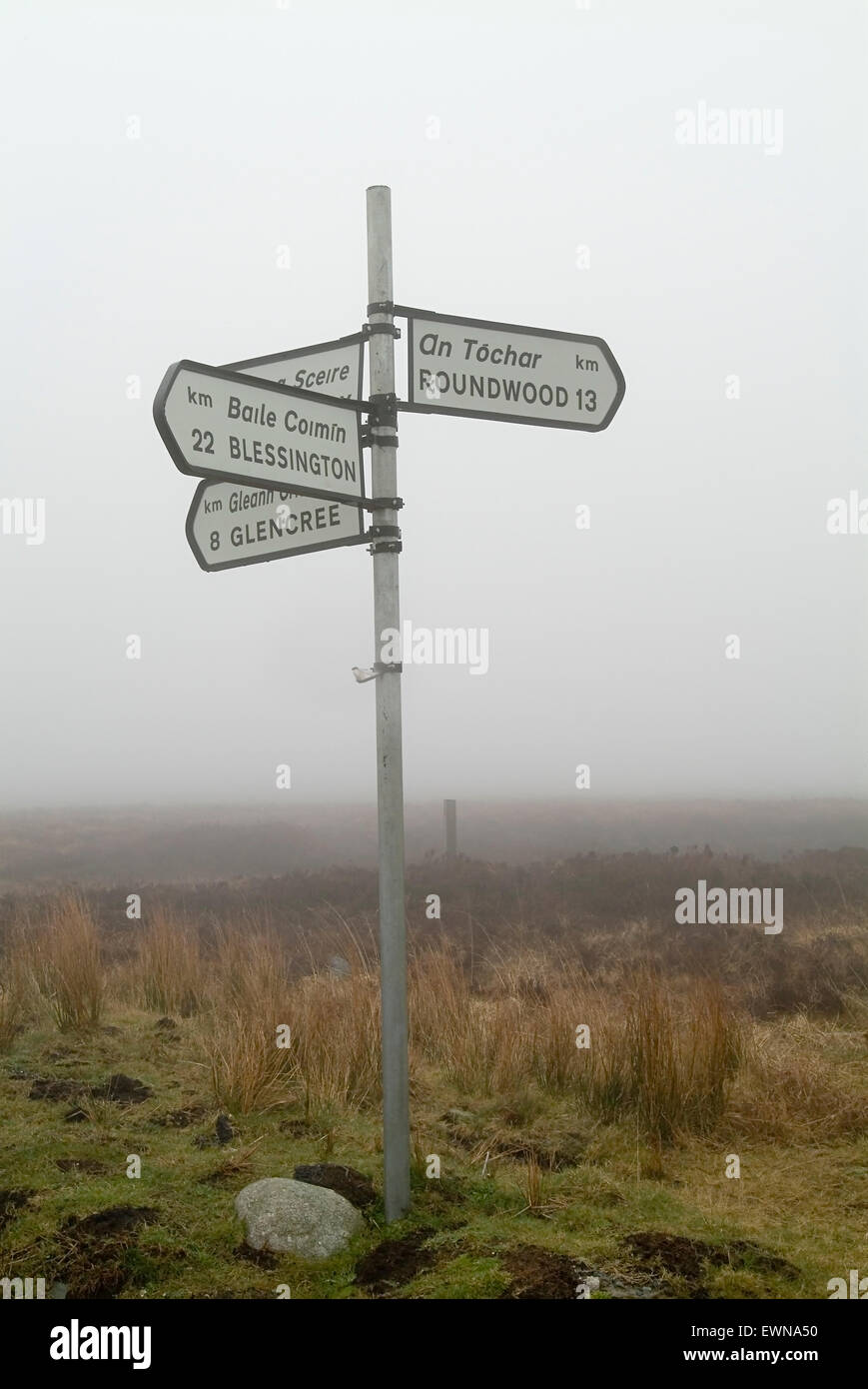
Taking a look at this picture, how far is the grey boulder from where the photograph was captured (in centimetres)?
330

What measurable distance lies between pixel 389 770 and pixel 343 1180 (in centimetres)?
151

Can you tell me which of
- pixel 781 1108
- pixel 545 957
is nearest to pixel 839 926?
pixel 545 957

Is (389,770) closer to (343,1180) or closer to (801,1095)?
(343,1180)

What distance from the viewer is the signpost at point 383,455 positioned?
11.0ft

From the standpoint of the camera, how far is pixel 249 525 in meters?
3.59

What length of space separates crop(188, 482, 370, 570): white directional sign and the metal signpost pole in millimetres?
234

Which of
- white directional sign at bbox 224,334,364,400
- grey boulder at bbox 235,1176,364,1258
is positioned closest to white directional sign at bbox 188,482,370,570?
white directional sign at bbox 224,334,364,400

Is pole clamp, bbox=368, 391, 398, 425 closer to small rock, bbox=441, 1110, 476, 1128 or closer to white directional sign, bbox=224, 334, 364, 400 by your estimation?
white directional sign, bbox=224, 334, 364, 400

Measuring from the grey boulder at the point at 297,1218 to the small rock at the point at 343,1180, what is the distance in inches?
4.3

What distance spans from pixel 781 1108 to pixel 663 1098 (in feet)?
1.67

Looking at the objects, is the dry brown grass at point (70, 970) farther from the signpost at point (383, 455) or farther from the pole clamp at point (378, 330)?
the pole clamp at point (378, 330)

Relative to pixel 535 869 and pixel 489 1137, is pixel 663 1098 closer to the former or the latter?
pixel 489 1137

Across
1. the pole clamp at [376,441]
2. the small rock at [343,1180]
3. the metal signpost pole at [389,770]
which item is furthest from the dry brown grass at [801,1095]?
the pole clamp at [376,441]

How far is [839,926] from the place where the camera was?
34.9ft
